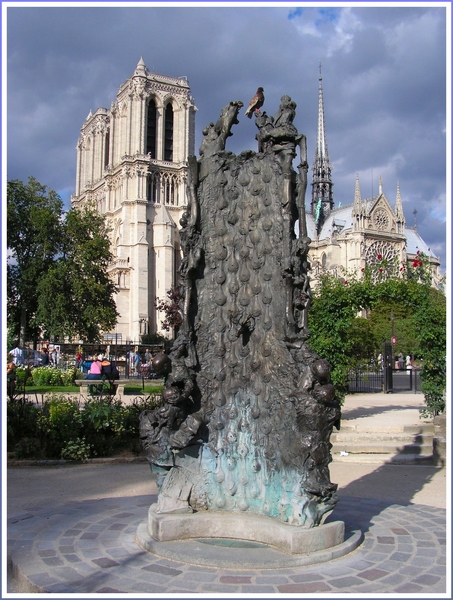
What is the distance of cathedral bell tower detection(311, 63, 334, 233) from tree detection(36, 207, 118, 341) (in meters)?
57.5

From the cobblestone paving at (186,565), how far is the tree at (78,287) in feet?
112

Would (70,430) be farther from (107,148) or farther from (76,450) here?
(107,148)

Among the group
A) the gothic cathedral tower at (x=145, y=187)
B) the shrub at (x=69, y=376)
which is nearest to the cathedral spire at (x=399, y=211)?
the gothic cathedral tower at (x=145, y=187)

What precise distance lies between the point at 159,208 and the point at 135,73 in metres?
16.0

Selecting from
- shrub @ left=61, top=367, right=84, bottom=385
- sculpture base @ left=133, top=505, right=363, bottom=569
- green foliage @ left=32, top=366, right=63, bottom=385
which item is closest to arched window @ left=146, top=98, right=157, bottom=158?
shrub @ left=61, top=367, right=84, bottom=385

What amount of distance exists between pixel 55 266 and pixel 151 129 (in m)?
33.6

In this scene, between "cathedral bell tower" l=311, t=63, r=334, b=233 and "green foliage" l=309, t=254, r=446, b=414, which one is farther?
"cathedral bell tower" l=311, t=63, r=334, b=233

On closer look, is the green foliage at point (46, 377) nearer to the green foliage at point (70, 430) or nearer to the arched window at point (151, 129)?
the green foliage at point (70, 430)

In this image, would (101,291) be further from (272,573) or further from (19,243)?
(272,573)

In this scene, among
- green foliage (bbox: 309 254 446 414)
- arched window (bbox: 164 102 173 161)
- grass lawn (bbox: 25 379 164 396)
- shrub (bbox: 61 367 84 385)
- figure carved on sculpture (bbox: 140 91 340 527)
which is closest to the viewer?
figure carved on sculpture (bbox: 140 91 340 527)

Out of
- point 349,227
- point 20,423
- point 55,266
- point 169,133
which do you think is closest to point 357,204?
point 349,227

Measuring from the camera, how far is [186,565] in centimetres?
Answer: 507

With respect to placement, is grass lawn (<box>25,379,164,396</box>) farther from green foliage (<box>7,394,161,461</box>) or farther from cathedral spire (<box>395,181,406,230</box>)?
cathedral spire (<box>395,181,406,230</box>)

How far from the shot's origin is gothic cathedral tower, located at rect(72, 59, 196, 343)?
2499 inches
